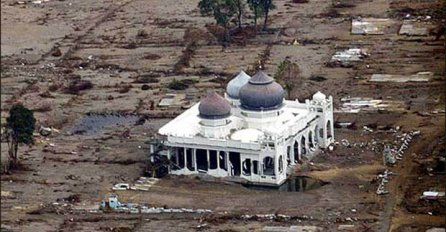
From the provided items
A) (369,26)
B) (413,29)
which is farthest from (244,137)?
(369,26)

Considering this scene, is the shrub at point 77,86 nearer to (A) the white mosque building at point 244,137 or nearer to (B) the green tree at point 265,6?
(A) the white mosque building at point 244,137

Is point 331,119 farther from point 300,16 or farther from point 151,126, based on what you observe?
point 300,16

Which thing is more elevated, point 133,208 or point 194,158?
point 194,158

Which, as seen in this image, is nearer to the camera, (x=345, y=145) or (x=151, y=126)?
(x=345, y=145)

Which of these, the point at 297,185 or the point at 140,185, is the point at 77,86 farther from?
the point at 297,185

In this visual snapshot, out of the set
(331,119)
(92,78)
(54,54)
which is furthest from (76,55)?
(331,119)

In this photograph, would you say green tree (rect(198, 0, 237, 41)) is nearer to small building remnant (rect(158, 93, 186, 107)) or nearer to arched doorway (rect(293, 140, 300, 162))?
small building remnant (rect(158, 93, 186, 107))

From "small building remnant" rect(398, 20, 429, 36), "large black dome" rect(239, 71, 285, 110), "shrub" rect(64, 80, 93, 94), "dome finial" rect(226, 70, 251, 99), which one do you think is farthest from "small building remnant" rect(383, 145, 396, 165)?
"small building remnant" rect(398, 20, 429, 36)
